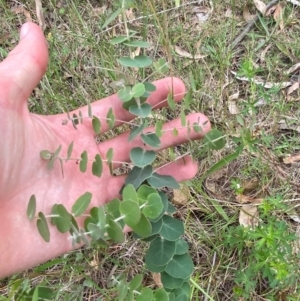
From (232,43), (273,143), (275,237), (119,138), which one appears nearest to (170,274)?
(275,237)

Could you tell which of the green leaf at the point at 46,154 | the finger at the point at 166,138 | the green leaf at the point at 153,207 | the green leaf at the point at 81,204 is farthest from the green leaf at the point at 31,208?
the finger at the point at 166,138

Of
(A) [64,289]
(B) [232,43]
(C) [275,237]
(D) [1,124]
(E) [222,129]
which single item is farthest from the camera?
(B) [232,43]

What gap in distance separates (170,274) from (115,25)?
1437 mm

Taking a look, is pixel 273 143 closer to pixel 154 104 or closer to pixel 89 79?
pixel 154 104

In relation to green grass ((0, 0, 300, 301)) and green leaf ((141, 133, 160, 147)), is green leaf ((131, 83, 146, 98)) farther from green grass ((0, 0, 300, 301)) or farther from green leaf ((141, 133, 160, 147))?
green grass ((0, 0, 300, 301))

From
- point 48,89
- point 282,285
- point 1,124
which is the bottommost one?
point 282,285

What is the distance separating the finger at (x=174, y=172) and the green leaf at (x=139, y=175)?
0.17 metres

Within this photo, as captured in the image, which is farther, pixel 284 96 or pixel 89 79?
pixel 89 79

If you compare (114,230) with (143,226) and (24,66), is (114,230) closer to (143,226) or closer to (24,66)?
(143,226)

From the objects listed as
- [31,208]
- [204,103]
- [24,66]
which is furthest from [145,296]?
[204,103]

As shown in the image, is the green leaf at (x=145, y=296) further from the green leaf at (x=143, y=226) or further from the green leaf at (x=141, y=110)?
the green leaf at (x=141, y=110)

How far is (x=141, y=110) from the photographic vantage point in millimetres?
1668

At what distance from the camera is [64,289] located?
2.17m

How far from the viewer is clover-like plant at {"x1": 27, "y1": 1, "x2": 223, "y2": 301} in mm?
1435
